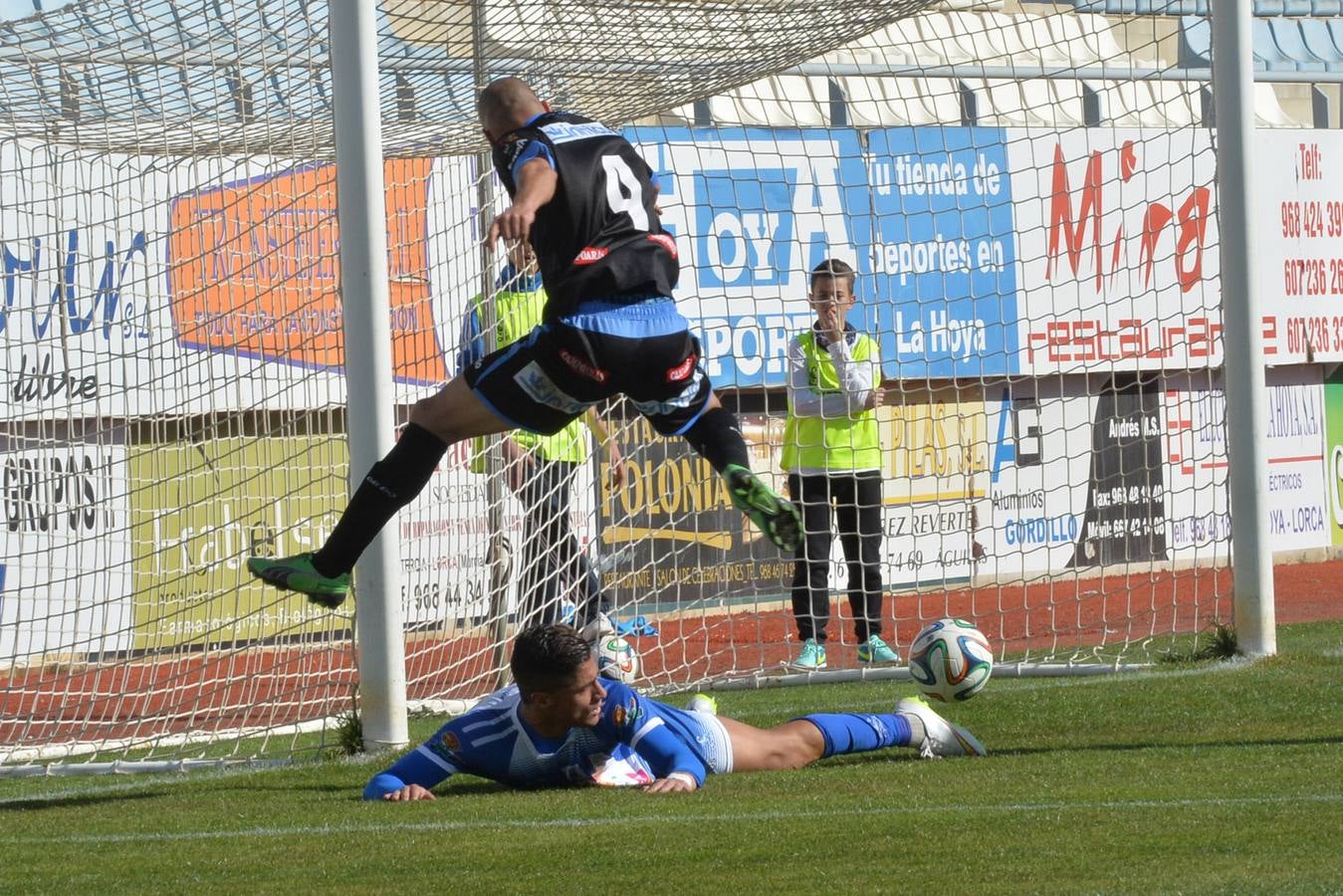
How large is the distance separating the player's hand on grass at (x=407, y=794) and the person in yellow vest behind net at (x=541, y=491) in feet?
10.8

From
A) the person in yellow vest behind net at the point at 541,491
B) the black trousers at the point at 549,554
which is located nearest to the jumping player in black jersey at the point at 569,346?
the person in yellow vest behind net at the point at 541,491

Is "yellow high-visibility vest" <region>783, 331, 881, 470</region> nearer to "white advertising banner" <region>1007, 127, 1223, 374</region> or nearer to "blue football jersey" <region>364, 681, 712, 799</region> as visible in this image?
"blue football jersey" <region>364, 681, 712, 799</region>

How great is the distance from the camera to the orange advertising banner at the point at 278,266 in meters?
8.71

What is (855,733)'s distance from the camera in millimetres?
6230

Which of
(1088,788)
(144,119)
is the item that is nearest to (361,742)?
(1088,788)

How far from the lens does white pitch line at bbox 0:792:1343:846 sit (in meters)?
4.95

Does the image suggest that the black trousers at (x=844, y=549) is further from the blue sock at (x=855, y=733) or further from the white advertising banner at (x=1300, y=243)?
the white advertising banner at (x=1300, y=243)

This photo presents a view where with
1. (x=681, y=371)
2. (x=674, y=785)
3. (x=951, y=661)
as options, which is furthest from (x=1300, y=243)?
(x=674, y=785)

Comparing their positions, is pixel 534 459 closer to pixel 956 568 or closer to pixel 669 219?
pixel 669 219

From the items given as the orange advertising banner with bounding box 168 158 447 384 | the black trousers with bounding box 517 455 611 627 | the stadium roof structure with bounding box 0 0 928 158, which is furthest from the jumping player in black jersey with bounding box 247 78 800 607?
the black trousers with bounding box 517 455 611 627

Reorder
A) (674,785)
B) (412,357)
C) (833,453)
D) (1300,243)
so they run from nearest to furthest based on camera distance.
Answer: (674,785), (833,453), (412,357), (1300,243)

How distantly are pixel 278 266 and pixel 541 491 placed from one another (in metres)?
1.85

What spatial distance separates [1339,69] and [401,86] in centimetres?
1383

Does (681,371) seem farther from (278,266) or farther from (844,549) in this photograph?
(844,549)
